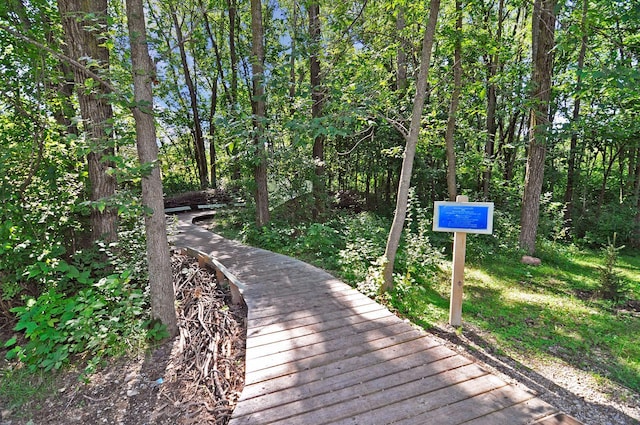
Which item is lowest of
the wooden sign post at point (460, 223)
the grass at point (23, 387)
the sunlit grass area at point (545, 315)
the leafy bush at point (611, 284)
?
the grass at point (23, 387)

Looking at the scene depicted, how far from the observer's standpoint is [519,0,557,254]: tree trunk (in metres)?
6.89

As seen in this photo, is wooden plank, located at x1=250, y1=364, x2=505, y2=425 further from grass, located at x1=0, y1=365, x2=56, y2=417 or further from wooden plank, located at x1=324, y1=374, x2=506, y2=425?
grass, located at x1=0, y1=365, x2=56, y2=417

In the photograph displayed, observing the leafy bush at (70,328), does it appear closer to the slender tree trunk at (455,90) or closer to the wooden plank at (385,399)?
the wooden plank at (385,399)

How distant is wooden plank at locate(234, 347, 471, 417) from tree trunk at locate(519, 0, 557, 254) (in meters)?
6.09

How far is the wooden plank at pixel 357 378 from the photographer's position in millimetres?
2338

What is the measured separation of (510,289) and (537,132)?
3.80 metres

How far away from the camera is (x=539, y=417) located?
2168 mm

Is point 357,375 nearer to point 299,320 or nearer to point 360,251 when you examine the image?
point 299,320

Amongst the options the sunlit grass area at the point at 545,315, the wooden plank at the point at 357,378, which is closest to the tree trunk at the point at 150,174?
the wooden plank at the point at 357,378

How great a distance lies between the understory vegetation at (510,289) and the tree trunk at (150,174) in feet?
8.61

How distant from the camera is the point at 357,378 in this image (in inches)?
102

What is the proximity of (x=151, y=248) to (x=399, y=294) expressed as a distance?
3.27 meters

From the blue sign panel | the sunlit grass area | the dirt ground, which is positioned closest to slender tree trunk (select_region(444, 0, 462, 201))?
the sunlit grass area

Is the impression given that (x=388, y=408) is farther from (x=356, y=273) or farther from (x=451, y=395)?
(x=356, y=273)
